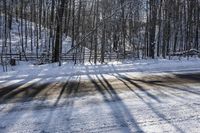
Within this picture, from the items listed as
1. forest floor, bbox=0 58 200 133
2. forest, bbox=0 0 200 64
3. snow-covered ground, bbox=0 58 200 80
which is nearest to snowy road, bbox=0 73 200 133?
forest floor, bbox=0 58 200 133

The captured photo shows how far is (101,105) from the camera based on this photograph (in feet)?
29.5

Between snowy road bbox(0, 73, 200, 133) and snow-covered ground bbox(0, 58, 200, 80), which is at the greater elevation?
snow-covered ground bbox(0, 58, 200, 80)

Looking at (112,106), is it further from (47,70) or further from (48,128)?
(47,70)

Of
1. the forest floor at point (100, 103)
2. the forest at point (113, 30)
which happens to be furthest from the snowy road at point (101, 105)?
the forest at point (113, 30)

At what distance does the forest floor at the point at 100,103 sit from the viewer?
7352 millimetres

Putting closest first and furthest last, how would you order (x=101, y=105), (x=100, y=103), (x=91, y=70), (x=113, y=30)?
1. (x=101, y=105)
2. (x=100, y=103)
3. (x=91, y=70)
4. (x=113, y=30)

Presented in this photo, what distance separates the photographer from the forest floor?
24.1 ft

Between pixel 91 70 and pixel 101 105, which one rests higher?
pixel 91 70

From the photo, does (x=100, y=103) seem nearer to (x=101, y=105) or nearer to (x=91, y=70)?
(x=101, y=105)

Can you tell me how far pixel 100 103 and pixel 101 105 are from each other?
222mm

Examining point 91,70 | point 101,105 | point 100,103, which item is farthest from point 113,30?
point 101,105

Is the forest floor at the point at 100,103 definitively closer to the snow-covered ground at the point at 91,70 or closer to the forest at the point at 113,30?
the snow-covered ground at the point at 91,70

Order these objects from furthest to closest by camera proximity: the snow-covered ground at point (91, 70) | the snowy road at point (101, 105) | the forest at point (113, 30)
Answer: the forest at point (113, 30) → the snow-covered ground at point (91, 70) → the snowy road at point (101, 105)

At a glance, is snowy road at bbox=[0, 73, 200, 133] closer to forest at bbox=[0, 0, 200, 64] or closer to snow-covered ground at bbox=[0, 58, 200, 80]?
snow-covered ground at bbox=[0, 58, 200, 80]
